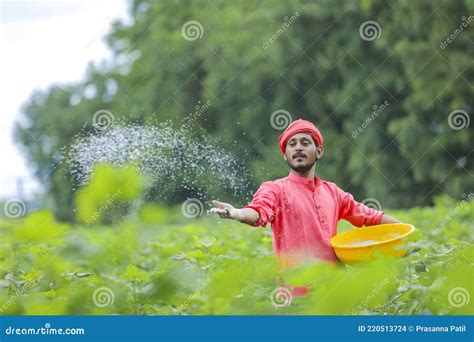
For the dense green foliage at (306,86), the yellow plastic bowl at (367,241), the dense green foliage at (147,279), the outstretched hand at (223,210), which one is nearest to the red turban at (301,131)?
the yellow plastic bowl at (367,241)

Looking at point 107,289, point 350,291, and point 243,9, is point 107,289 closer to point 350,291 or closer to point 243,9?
point 350,291

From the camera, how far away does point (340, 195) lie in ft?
15.5

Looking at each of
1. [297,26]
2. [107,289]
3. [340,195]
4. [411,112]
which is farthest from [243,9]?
[107,289]

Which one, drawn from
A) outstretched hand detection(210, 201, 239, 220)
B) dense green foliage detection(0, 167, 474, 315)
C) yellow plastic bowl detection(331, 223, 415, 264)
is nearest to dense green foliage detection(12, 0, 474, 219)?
yellow plastic bowl detection(331, 223, 415, 264)

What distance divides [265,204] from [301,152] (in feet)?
1.21

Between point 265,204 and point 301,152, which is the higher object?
point 301,152

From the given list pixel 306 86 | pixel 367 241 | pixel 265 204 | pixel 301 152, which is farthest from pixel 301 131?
pixel 306 86

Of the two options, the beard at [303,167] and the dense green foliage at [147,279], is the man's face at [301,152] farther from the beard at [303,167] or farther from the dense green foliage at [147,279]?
the dense green foliage at [147,279]

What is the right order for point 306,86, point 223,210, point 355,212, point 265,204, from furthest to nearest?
point 306,86
point 355,212
point 265,204
point 223,210

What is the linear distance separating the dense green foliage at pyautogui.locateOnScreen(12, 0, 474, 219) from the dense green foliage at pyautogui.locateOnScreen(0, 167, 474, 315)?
31.5 feet

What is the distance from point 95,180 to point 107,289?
18.5 inches

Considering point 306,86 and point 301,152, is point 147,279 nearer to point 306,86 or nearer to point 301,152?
point 301,152

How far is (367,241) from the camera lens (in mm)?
4773

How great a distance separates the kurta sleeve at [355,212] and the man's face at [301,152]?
11.0 inches
